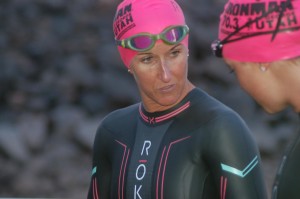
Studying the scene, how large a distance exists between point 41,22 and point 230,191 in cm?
1132

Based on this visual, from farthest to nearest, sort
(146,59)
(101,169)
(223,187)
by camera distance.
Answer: (101,169), (146,59), (223,187)

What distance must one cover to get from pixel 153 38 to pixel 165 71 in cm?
17

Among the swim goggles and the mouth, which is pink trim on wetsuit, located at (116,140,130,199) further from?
the swim goggles

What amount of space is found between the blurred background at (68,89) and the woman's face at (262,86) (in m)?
7.89

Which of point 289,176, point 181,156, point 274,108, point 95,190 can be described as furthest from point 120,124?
point 289,176

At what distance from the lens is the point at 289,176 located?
3.86m

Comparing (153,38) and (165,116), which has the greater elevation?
(153,38)

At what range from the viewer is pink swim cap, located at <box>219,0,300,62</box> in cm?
391

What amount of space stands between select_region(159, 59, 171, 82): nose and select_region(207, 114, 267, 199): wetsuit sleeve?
0.99ft

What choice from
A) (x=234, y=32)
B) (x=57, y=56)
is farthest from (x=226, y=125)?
(x=57, y=56)

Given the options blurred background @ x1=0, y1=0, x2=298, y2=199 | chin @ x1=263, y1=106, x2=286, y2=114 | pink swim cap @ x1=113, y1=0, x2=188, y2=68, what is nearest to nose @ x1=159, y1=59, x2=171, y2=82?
pink swim cap @ x1=113, y1=0, x2=188, y2=68

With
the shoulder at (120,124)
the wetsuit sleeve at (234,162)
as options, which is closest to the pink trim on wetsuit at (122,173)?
the shoulder at (120,124)

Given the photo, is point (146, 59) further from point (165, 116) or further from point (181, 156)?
point (181, 156)

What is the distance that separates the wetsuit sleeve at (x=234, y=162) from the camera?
4574mm
